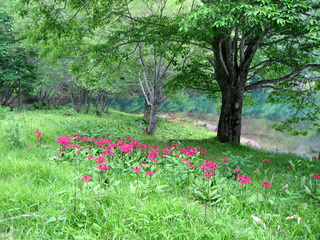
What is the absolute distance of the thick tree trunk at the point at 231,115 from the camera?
26.9 feet

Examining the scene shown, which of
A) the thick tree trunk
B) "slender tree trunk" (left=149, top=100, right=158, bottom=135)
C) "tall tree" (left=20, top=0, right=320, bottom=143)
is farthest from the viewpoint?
"slender tree trunk" (left=149, top=100, right=158, bottom=135)

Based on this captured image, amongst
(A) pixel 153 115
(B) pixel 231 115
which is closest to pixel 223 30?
(B) pixel 231 115

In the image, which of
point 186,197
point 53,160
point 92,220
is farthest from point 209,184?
point 53,160

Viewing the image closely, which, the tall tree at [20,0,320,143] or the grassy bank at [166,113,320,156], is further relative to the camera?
the grassy bank at [166,113,320,156]

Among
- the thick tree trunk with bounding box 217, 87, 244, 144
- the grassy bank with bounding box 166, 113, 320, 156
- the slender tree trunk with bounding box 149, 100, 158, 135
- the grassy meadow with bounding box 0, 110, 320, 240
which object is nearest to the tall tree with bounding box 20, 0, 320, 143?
the thick tree trunk with bounding box 217, 87, 244, 144

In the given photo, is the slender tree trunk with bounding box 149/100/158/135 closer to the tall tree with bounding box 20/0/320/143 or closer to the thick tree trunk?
the tall tree with bounding box 20/0/320/143

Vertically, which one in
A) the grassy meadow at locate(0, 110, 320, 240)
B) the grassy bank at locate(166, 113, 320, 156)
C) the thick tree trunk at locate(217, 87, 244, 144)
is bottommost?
the grassy bank at locate(166, 113, 320, 156)

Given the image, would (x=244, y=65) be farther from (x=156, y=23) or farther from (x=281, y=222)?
(x=281, y=222)

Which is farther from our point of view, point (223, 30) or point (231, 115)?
point (231, 115)

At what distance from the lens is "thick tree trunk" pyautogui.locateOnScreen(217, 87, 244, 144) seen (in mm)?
8203

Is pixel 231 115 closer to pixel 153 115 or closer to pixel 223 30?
pixel 223 30

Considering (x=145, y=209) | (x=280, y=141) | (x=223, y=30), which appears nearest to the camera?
(x=145, y=209)

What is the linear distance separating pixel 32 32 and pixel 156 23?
142 inches

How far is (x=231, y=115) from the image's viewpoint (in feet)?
27.2
